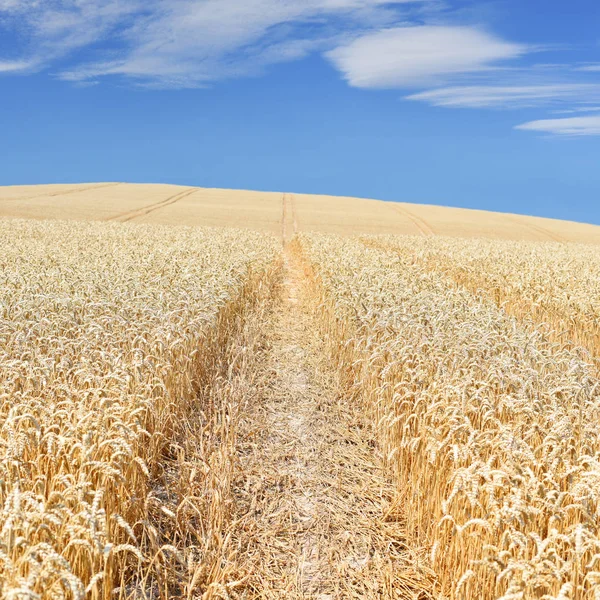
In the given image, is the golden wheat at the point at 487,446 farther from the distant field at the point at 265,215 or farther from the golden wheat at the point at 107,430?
the distant field at the point at 265,215

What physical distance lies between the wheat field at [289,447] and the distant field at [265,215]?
28071 millimetres

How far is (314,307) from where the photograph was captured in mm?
11445

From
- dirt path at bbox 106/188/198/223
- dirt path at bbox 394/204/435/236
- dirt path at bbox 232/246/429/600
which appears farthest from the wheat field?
dirt path at bbox 394/204/435/236

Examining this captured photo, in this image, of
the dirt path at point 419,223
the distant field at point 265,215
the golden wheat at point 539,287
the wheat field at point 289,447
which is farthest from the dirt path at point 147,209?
the wheat field at point 289,447

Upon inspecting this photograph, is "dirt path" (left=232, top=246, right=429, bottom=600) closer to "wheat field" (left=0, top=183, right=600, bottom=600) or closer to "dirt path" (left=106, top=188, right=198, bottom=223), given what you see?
"wheat field" (left=0, top=183, right=600, bottom=600)

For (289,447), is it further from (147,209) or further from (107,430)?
(147,209)

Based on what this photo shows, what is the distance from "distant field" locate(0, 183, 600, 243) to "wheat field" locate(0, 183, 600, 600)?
2807cm

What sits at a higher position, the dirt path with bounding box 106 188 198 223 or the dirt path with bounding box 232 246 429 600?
the dirt path with bounding box 106 188 198 223

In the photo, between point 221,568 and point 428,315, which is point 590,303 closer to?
point 428,315

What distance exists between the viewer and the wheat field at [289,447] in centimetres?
276

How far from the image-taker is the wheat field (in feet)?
9.07

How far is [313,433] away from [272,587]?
241 centimetres

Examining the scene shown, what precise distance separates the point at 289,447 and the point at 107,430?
2.40 m

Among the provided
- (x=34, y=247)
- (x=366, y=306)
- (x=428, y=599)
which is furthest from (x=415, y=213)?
(x=428, y=599)
